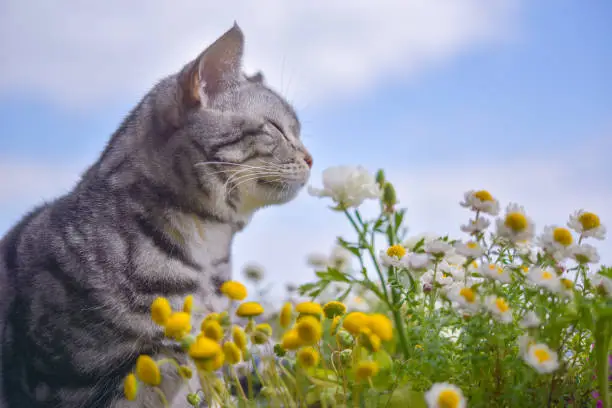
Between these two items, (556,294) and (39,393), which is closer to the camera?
(556,294)

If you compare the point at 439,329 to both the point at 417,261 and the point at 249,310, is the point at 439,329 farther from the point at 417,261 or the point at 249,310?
the point at 249,310

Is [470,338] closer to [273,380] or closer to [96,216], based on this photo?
[273,380]

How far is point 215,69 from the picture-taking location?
73.4 inches

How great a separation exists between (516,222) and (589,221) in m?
0.27

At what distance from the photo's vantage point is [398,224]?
1.48m

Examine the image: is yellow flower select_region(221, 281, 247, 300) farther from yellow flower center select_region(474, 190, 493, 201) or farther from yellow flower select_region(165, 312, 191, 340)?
yellow flower center select_region(474, 190, 493, 201)

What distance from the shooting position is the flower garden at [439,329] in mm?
1101

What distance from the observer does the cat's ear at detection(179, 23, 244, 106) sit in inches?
69.4

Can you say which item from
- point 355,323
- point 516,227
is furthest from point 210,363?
point 516,227

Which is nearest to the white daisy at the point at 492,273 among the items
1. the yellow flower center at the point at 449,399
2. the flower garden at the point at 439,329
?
the flower garden at the point at 439,329

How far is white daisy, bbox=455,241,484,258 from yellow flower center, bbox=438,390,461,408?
0.36 meters

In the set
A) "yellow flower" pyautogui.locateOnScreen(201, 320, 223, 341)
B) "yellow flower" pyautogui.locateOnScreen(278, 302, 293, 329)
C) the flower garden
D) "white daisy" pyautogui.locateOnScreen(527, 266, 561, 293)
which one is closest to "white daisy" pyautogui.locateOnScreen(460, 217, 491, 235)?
the flower garden

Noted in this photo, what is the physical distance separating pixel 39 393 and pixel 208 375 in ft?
2.61

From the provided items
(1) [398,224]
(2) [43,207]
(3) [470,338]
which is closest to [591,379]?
(3) [470,338]
